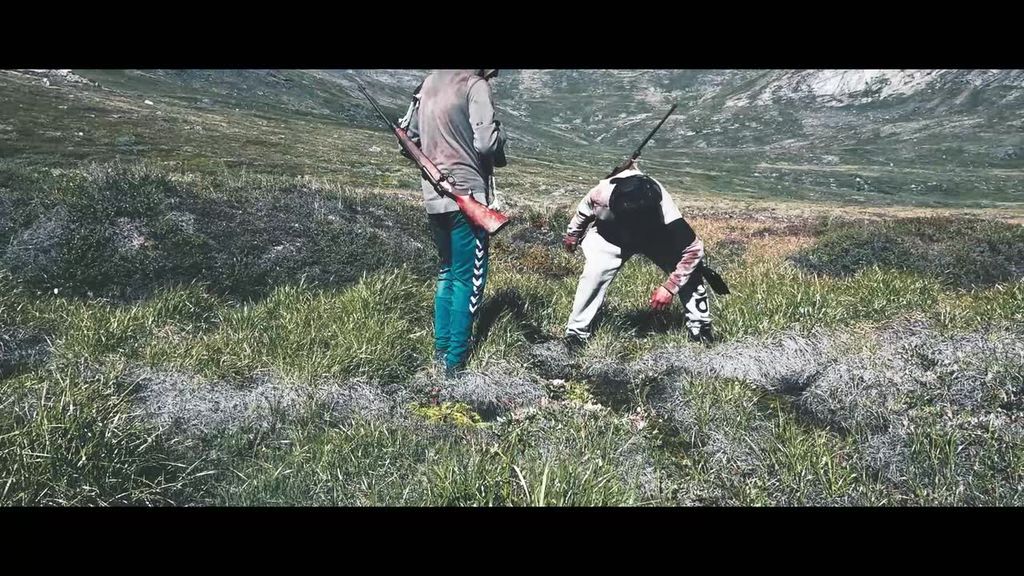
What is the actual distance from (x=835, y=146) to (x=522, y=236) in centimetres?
17168

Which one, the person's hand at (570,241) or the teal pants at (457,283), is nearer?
the teal pants at (457,283)

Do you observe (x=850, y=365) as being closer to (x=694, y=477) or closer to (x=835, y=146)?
(x=694, y=477)

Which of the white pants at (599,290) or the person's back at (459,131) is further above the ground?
the person's back at (459,131)

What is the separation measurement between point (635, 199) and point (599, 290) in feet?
3.07

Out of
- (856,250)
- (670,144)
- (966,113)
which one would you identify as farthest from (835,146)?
(856,250)

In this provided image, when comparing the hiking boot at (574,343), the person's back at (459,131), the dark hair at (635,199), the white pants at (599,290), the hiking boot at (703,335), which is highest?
the person's back at (459,131)

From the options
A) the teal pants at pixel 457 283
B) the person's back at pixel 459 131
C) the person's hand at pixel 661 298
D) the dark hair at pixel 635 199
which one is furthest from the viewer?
the dark hair at pixel 635 199

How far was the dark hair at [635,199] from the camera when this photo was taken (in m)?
5.63

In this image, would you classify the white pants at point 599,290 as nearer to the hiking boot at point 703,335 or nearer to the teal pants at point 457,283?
the hiking boot at point 703,335

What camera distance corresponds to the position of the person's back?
4789mm

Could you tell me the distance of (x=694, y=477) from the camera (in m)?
3.73

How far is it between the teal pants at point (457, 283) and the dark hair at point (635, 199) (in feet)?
4.74

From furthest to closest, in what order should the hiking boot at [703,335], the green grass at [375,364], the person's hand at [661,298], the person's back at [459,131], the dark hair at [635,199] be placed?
1. the hiking boot at [703,335]
2. the dark hair at [635,199]
3. the person's hand at [661,298]
4. the person's back at [459,131]
5. the green grass at [375,364]

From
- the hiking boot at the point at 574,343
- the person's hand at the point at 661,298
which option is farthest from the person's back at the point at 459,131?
the person's hand at the point at 661,298
